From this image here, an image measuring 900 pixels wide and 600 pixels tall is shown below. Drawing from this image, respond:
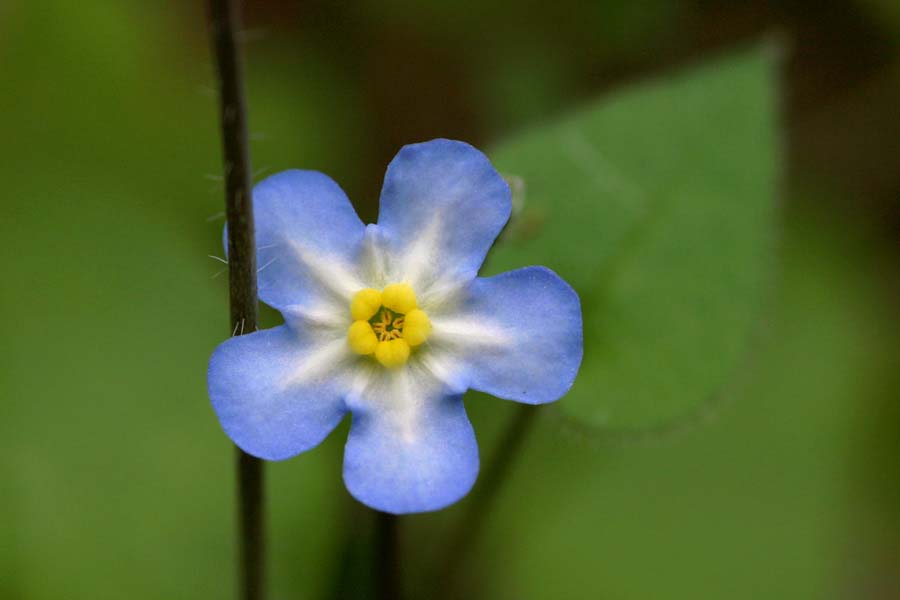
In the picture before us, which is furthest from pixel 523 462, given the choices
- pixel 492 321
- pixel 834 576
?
pixel 492 321

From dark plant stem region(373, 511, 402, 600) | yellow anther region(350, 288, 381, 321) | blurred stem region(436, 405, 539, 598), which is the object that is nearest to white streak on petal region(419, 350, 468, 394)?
yellow anther region(350, 288, 381, 321)

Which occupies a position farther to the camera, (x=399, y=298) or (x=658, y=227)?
(x=658, y=227)

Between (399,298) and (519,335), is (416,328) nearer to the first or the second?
(399,298)

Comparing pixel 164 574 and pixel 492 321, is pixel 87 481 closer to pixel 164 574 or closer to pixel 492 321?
pixel 164 574

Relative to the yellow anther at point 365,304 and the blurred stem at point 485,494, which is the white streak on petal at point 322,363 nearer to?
the yellow anther at point 365,304

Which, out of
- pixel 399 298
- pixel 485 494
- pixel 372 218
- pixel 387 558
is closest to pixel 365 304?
pixel 399 298

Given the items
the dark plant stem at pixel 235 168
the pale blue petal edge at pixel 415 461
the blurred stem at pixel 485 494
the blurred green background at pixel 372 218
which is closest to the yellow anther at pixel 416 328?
the pale blue petal edge at pixel 415 461

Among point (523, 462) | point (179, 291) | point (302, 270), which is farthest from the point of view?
point (523, 462)
